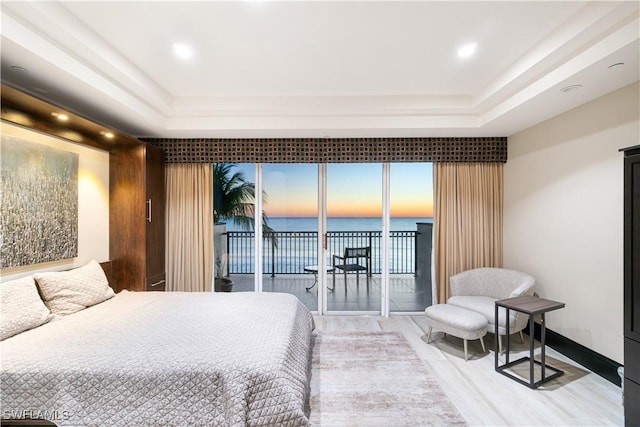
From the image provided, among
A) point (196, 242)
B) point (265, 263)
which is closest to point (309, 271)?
point (265, 263)

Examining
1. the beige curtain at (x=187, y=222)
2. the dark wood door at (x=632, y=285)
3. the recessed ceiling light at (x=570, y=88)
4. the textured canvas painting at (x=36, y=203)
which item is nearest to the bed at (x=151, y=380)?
the textured canvas painting at (x=36, y=203)

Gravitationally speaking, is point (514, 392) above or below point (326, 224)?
below

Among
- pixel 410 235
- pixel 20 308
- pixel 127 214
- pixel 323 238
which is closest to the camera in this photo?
pixel 20 308

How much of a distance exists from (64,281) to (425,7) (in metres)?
3.49

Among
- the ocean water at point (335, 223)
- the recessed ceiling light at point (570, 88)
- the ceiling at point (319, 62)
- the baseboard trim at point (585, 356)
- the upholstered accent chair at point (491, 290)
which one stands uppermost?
the ceiling at point (319, 62)

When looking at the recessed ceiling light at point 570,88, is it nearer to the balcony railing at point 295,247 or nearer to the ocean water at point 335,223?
the ocean water at point 335,223

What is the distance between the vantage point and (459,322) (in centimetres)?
304

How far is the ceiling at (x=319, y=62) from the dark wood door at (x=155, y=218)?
41 cm

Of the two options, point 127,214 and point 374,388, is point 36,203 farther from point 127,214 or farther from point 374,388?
point 374,388

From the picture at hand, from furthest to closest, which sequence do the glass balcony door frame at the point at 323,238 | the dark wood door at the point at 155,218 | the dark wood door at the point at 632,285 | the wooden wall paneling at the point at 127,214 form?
1. the glass balcony door frame at the point at 323,238
2. the dark wood door at the point at 155,218
3. the wooden wall paneling at the point at 127,214
4. the dark wood door at the point at 632,285

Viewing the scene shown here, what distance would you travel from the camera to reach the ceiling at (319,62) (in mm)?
1972

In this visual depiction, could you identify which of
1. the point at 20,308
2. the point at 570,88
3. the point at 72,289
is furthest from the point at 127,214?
the point at 570,88

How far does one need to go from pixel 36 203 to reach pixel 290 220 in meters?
2.77

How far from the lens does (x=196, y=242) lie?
423 centimetres
